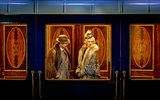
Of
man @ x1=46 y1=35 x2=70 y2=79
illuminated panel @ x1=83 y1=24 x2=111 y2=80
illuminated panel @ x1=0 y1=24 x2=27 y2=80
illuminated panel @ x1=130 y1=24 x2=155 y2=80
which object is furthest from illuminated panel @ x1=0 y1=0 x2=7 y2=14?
illuminated panel @ x1=130 y1=24 x2=155 y2=80

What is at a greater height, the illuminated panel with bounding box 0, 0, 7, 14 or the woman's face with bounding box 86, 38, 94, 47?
the illuminated panel with bounding box 0, 0, 7, 14

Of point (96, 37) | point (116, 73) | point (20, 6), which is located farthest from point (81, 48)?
point (20, 6)

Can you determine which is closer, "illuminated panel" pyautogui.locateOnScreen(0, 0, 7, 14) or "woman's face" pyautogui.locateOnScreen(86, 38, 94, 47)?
"woman's face" pyautogui.locateOnScreen(86, 38, 94, 47)

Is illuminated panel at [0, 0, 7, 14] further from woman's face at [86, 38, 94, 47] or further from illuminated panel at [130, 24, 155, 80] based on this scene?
illuminated panel at [130, 24, 155, 80]

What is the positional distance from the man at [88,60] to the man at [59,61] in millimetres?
178

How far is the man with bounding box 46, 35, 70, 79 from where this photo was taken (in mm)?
4496

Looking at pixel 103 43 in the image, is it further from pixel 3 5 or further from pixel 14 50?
pixel 3 5

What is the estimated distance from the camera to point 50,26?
446 cm

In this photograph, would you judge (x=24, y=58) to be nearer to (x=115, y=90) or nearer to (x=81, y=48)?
(x=81, y=48)

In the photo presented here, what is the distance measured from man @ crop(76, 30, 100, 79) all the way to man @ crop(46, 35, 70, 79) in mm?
178

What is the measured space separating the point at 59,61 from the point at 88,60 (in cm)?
41

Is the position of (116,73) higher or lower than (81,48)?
lower

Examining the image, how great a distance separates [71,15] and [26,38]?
2.31 feet

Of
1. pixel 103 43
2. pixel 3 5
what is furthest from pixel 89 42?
pixel 3 5
